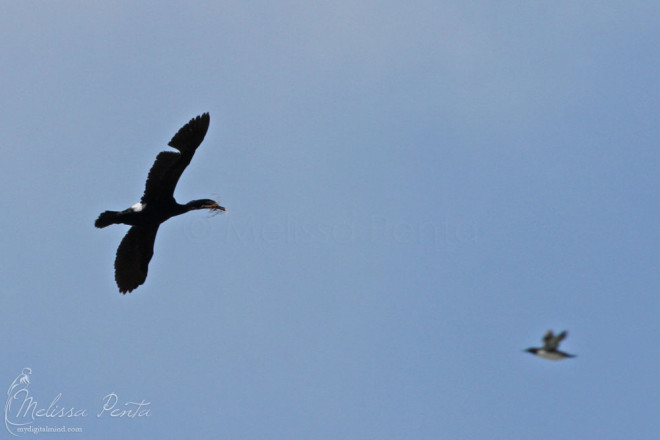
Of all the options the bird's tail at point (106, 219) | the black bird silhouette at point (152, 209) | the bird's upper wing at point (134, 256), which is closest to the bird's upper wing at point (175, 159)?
the black bird silhouette at point (152, 209)

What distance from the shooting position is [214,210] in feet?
72.0

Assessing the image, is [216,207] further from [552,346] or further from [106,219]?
[552,346]

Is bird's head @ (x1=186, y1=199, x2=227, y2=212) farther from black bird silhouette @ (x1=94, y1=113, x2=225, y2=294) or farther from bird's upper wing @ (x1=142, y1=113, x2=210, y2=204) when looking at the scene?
bird's upper wing @ (x1=142, y1=113, x2=210, y2=204)

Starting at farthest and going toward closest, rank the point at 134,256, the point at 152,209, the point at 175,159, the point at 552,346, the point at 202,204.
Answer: the point at 134,256 → the point at 202,204 → the point at 152,209 → the point at 175,159 → the point at 552,346

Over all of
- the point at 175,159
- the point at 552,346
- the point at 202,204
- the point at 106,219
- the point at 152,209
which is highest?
the point at 175,159

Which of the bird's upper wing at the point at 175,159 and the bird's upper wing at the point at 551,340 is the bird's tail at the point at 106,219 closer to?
the bird's upper wing at the point at 175,159

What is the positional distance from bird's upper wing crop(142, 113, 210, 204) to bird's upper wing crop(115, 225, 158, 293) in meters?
1.08

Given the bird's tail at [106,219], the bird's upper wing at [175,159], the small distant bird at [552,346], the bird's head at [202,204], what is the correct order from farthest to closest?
the bird's head at [202,204] → the bird's upper wing at [175,159] → the bird's tail at [106,219] → the small distant bird at [552,346]

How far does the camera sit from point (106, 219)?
20812mm

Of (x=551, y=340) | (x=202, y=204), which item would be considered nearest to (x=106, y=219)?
(x=202, y=204)

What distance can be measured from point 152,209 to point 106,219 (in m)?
1.20

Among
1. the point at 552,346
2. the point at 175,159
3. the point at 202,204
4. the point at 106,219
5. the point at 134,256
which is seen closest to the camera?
the point at 552,346

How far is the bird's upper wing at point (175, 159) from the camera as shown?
20953 mm

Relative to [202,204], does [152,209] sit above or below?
below
